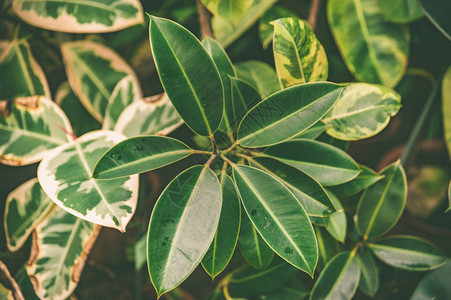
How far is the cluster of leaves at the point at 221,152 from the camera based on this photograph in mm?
439

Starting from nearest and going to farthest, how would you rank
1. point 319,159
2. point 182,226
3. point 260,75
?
point 182,226 < point 319,159 < point 260,75

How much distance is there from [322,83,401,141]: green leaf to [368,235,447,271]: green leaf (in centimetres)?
27

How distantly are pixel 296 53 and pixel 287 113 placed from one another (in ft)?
0.35

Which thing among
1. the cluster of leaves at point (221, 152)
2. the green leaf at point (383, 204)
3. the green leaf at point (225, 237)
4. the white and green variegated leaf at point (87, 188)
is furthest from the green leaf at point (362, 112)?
the white and green variegated leaf at point (87, 188)

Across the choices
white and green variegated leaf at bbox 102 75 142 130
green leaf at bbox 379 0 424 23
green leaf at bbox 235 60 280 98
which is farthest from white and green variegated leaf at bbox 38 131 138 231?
green leaf at bbox 379 0 424 23

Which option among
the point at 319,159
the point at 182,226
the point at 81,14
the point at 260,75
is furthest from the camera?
the point at 260,75

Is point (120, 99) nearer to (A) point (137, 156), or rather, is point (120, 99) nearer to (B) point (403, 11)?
(A) point (137, 156)

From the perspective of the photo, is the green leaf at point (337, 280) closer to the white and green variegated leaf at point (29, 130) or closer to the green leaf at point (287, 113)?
the green leaf at point (287, 113)

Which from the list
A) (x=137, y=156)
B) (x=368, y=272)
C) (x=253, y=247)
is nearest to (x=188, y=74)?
(x=137, y=156)

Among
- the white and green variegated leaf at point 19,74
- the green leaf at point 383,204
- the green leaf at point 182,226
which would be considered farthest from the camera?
the white and green variegated leaf at point 19,74

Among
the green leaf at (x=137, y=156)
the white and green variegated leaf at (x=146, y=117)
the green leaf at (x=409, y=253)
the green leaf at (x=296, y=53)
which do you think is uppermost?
the green leaf at (x=296, y=53)

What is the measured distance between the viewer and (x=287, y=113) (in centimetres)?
47

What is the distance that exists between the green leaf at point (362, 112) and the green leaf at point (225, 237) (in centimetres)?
24

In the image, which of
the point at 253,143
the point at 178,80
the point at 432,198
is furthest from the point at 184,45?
the point at 432,198
